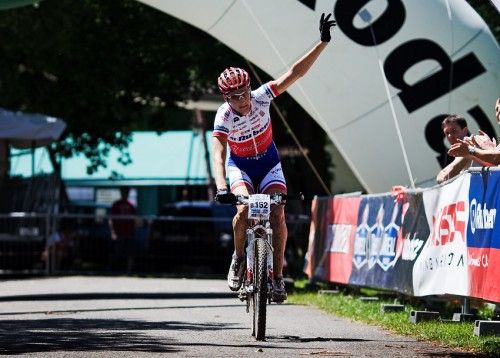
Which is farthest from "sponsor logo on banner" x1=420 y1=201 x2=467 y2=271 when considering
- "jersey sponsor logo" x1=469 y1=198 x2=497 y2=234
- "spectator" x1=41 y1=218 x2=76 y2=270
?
"spectator" x1=41 y1=218 x2=76 y2=270

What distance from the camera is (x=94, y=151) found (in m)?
34.7

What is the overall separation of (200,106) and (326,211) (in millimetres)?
16464

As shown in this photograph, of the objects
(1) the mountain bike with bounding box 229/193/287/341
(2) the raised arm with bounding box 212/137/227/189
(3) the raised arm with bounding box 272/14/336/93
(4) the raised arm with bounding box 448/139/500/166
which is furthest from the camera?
(4) the raised arm with bounding box 448/139/500/166

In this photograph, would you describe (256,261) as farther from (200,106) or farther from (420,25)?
(200,106)

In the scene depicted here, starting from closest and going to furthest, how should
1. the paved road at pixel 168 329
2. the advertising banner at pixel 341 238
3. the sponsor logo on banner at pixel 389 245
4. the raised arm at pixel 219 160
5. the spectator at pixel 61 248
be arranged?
the paved road at pixel 168 329 < the raised arm at pixel 219 160 < the sponsor logo on banner at pixel 389 245 < the advertising banner at pixel 341 238 < the spectator at pixel 61 248

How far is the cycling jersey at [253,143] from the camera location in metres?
11.5

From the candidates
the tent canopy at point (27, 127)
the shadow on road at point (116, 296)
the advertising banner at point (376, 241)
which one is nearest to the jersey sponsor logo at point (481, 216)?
the advertising banner at point (376, 241)

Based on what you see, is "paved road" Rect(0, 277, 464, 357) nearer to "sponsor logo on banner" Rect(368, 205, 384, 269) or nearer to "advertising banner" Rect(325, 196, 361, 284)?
"sponsor logo on banner" Rect(368, 205, 384, 269)

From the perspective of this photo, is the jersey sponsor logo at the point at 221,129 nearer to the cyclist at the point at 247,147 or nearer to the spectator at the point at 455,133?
the cyclist at the point at 247,147

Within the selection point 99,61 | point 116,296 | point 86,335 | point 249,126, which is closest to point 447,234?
point 249,126

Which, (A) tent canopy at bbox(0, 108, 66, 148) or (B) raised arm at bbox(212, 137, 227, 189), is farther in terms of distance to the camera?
(A) tent canopy at bbox(0, 108, 66, 148)

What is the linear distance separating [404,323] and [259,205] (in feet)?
7.67

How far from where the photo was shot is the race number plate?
10930 millimetres

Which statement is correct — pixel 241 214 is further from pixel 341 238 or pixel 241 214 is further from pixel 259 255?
pixel 341 238
